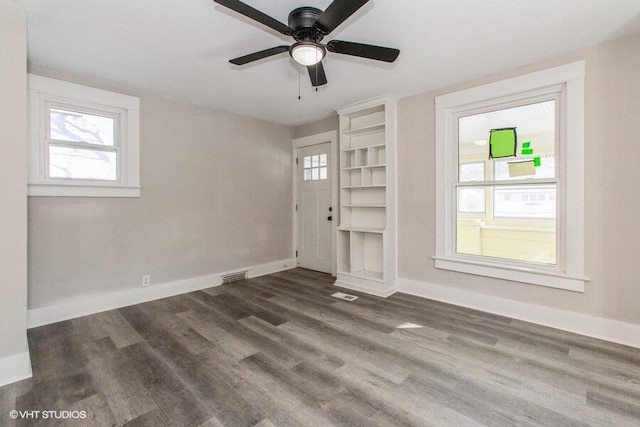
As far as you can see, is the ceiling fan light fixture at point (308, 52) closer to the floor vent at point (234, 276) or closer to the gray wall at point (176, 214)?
the gray wall at point (176, 214)

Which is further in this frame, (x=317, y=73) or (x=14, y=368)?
(x=317, y=73)

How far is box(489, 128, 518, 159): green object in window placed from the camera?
293 cm

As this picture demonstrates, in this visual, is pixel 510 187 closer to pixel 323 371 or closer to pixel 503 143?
pixel 503 143

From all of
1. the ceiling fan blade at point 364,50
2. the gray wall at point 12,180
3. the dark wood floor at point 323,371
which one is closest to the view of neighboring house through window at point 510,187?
the dark wood floor at point 323,371

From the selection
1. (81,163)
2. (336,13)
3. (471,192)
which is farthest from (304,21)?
(81,163)

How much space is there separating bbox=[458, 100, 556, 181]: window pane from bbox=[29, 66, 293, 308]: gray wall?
113 inches

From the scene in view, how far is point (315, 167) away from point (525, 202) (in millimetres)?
2970

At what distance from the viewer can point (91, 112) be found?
10.1 ft

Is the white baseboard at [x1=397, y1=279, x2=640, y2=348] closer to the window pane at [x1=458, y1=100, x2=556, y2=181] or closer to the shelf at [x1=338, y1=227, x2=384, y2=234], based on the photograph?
the shelf at [x1=338, y1=227, x2=384, y2=234]

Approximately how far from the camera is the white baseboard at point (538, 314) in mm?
2352

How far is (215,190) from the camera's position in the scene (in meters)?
4.04

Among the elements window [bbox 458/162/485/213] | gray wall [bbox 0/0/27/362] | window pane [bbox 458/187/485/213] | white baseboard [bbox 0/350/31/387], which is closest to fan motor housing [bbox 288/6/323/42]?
gray wall [bbox 0/0/27/362]

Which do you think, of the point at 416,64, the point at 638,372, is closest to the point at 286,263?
the point at 416,64

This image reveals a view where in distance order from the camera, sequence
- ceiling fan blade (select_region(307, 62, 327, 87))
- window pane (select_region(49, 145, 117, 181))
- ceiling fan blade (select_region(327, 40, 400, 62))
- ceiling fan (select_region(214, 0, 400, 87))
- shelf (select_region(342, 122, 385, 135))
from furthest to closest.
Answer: shelf (select_region(342, 122, 385, 135))
window pane (select_region(49, 145, 117, 181))
ceiling fan blade (select_region(307, 62, 327, 87))
ceiling fan blade (select_region(327, 40, 400, 62))
ceiling fan (select_region(214, 0, 400, 87))
